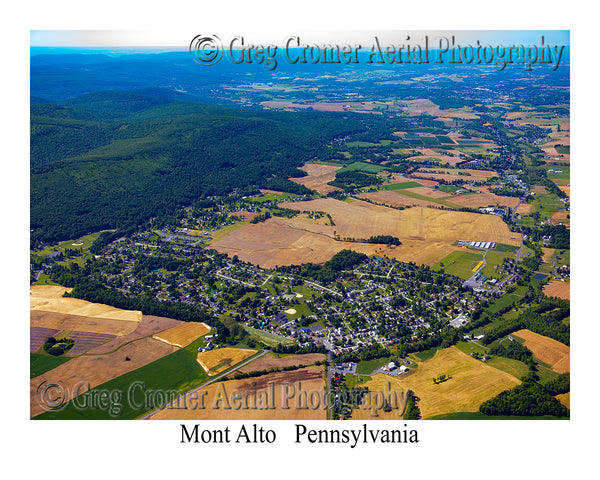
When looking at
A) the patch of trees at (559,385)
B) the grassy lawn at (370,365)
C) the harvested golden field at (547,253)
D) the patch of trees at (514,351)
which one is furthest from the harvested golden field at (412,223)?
the patch of trees at (559,385)

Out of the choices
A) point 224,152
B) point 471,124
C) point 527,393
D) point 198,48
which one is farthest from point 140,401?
point 471,124

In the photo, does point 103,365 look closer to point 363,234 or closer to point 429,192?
point 363,234

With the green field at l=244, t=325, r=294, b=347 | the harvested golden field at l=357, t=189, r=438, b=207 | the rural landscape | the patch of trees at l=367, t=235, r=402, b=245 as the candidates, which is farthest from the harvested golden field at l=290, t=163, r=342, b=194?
the green field at l=244, t=325, r=294, b=347

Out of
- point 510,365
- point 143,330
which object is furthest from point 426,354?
point 143,330

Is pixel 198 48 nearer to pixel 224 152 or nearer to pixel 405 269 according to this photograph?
pixel 405 269

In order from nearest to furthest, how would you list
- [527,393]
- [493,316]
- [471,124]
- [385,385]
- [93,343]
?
1. [527,393]
2. [385,385]
3. [93,343]
4. [493,316]
5. [471,124]

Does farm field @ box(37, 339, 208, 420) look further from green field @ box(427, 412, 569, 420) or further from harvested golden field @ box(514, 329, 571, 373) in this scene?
harvested golden field @ box(514, 329, 571, 373)

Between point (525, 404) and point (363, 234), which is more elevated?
point (363, 234)
